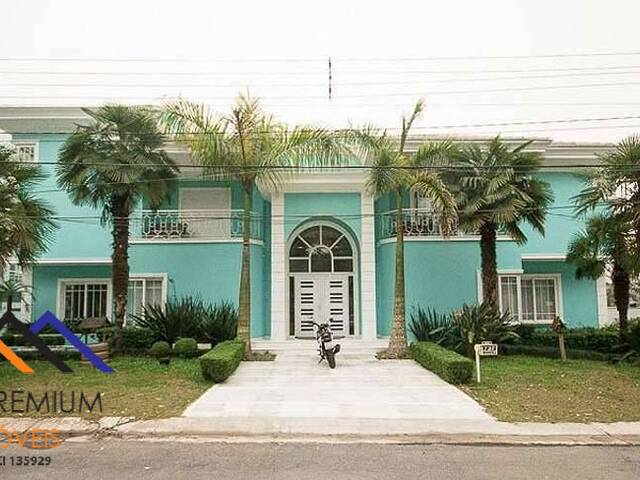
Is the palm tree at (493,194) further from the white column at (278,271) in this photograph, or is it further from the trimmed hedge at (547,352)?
the white column at (278,271)

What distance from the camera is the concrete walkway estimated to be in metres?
9.70

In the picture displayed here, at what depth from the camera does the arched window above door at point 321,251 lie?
65.6 ft

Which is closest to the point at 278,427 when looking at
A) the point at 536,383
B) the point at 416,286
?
the point at 536,383

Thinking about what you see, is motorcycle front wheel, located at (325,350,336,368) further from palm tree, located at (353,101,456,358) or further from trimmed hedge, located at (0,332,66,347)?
trimmed hedge, located at (0,332,66,347)

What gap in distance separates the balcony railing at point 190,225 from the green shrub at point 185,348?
4350mm

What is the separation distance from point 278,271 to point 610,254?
32.5ft

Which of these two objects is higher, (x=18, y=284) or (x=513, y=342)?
(x=18, y=284)

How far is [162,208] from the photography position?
66.4 feet

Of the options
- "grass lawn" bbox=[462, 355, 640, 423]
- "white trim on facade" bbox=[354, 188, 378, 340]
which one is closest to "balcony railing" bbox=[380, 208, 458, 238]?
"white trim on facade" bbox=[354, 188, 378, 340]

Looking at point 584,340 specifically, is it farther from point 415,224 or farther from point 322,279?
point 322,279

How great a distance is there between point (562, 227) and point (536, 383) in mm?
10787

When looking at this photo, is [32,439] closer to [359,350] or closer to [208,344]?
[208,344]

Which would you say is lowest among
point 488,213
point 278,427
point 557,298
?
point 278,427

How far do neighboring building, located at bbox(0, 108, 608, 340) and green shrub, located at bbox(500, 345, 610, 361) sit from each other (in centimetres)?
247
